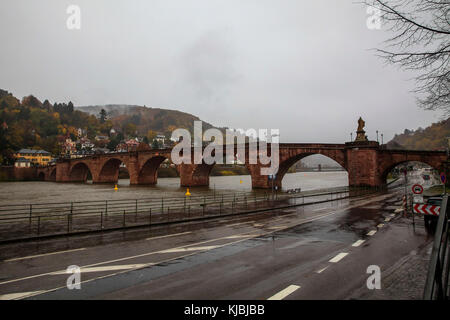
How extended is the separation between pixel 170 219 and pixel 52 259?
292 inches

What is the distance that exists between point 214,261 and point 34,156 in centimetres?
14498

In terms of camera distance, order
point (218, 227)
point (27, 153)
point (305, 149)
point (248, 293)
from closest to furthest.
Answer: point (248, 293) → point (218, 227) → point (305, 149) → point (27, 153)

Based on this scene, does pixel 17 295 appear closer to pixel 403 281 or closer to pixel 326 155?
pixel 403 281

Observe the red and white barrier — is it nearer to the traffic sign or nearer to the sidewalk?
the traffic sign

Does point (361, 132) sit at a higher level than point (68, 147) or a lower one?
lower

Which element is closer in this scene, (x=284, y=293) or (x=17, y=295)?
(x=284, y=293)

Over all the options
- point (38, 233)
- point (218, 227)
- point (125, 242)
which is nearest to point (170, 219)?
point (218, 227)

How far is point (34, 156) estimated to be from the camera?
124562 mm

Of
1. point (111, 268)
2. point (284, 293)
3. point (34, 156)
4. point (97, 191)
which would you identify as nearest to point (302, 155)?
point (97, 191)

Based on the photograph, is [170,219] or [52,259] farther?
[170,219]

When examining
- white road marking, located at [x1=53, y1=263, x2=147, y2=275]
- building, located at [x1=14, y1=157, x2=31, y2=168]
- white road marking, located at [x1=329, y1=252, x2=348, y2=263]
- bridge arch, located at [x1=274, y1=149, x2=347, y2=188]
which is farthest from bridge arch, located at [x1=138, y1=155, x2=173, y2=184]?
building, located at [x1=14, y1=157, x2=31, y2=168]

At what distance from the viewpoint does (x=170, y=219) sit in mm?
15367
